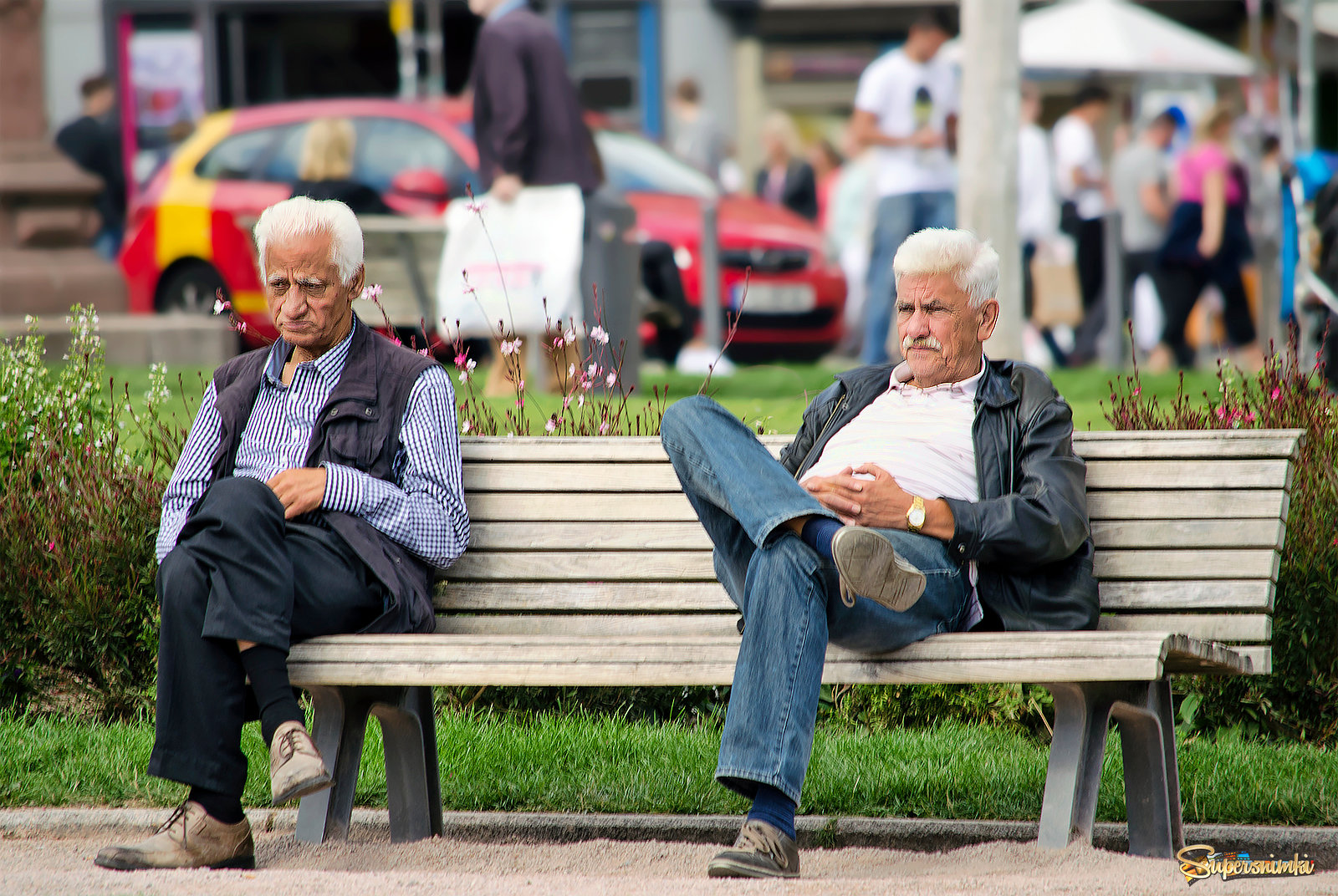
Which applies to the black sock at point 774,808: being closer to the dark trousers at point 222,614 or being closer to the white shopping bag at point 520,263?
the dark trousers at point 222,614

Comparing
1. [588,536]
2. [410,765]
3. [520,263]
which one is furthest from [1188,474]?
[520,263]

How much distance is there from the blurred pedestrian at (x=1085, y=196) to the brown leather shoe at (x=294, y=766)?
10.9 m

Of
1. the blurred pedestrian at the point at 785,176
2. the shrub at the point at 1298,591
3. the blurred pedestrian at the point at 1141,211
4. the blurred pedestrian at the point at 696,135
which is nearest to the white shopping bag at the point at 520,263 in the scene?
the shrub at the point at 1298,591

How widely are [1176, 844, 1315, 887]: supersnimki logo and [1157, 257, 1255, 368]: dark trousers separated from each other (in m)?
9.65

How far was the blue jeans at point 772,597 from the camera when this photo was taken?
12.0ft

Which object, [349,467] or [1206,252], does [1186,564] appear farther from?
[1206,252]

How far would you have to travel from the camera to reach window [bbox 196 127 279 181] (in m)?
12.9

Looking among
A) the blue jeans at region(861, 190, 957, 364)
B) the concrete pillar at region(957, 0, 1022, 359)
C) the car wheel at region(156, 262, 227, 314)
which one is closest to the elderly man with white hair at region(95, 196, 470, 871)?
the concrete pillar at region(957, 0, 1022, 359)

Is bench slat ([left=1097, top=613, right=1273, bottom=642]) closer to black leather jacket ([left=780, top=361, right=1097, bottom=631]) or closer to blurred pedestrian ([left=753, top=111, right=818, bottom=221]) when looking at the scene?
black leather jacket ([left=780, top=361, right=1097, bottom=631])

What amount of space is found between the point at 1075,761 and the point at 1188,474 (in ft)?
2.43

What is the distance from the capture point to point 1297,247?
35.1 feet

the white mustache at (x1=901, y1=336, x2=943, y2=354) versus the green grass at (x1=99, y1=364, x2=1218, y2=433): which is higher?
the white mustache at (x1=901, y1=336, x2=943, y2=354)

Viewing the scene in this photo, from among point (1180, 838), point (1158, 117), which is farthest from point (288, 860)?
point (1158, 117)

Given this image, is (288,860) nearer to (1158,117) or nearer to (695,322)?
(695,322)
